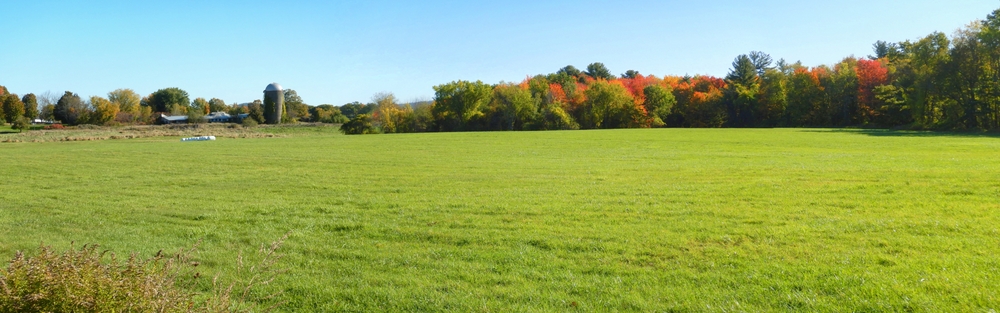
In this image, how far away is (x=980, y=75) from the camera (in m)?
53.0

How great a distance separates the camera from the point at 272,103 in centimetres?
11031

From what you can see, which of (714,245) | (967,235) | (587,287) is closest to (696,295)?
(587,287)

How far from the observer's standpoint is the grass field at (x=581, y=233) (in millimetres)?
5953

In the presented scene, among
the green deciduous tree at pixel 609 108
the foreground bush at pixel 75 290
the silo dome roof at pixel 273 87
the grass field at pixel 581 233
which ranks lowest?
the grass field at pixel 581 233

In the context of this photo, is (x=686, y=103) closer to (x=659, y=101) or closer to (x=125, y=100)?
(x=659, y=101)

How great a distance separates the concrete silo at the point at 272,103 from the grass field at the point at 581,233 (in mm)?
96776

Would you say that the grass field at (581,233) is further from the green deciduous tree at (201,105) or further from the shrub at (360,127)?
the green deciduous tree at (201,105)

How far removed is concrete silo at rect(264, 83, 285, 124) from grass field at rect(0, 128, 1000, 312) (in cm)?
9678

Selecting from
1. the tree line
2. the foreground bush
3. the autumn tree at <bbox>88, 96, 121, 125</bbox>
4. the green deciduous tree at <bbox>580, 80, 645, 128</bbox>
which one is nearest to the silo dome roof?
the tree line

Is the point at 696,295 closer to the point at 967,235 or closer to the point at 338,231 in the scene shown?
the point at 967,235

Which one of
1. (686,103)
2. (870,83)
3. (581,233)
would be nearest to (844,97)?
(870,83)

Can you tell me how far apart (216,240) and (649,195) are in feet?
29.8

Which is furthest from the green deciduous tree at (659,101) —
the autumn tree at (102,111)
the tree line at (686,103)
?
the autumn tree at (102,111)

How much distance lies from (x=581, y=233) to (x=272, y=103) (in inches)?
4408
